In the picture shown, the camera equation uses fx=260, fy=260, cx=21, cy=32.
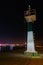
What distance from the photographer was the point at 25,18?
30578 mm

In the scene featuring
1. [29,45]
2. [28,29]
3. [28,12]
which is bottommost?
[29,45]

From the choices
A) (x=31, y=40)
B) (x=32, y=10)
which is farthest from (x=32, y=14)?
(x=31, y=40)

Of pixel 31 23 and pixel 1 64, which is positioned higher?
pixel 31 23

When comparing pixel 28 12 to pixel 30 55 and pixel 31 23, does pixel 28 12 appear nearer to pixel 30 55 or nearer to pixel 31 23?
pixel 31 23

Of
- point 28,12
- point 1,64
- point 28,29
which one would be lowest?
point 1,64

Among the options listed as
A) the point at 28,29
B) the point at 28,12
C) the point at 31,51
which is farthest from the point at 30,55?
the point at 28,12

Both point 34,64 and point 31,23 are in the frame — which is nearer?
point 34,64

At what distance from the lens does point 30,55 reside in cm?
2988

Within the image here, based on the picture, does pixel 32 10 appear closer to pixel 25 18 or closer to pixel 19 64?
pixel 25 18

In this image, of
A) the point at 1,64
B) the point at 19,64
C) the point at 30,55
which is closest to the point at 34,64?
the point at 19,64

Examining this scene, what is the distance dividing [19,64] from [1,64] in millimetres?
1396

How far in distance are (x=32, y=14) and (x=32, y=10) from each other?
0.51 metres

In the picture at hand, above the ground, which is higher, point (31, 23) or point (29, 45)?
point (31, 23)

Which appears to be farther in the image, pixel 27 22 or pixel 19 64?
pixel 27 22
